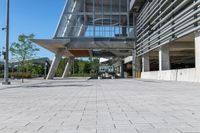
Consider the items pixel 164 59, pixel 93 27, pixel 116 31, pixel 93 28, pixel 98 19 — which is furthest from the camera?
pixel 98 19

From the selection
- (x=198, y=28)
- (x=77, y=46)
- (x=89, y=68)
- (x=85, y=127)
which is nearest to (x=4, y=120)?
(x=85, y=127)

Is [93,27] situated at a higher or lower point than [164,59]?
higher

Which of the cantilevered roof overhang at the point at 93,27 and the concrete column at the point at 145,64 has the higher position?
the cantilevered roof overhang at the point at 93,27

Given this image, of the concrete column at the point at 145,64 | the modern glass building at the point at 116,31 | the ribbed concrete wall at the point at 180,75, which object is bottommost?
the ribbed concrete wall at the point at 180,75

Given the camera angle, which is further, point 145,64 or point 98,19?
point 98,19

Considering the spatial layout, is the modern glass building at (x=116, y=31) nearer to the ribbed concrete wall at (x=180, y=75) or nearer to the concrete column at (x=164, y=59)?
the concrete column at (x=164, y=59)

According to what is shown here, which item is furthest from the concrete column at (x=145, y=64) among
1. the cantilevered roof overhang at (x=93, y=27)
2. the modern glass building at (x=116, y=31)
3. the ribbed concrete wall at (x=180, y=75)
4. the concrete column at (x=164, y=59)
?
the concrete column at (x=164, y=59)

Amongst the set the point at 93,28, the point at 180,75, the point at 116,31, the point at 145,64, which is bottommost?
the point at 180,75

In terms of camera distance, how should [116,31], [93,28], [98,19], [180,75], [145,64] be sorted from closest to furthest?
[180,75], [145,64], [93,28], [116,31], [98,19]

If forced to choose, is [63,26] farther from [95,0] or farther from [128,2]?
A: [128,2]

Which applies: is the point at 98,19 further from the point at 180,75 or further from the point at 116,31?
the point at 180,75

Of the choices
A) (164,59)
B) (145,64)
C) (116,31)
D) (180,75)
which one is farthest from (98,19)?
(180,75)

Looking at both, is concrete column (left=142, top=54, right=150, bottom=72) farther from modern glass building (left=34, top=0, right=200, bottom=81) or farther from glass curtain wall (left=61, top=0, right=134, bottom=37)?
glass curtain wall (left=61, top=0, right=134, bottom=37)

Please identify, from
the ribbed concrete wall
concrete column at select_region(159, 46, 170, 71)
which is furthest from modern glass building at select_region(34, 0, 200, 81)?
the ribbed concrete wall
